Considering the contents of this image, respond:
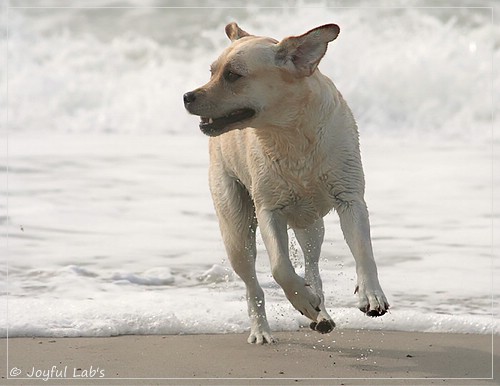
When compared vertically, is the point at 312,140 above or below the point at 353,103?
below

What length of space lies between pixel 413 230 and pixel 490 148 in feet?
13.7

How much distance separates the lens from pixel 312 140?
661 centimetres

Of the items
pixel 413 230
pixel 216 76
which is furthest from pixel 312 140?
pixel 413 230

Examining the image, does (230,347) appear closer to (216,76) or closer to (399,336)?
(399,336)

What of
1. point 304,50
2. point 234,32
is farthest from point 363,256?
point 234,32

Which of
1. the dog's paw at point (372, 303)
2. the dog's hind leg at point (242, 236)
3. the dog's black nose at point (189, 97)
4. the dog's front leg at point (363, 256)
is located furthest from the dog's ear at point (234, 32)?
the dog's paw at point (372, 303)

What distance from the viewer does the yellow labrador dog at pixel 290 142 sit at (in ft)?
20.7

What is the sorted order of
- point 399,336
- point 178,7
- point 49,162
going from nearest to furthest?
point 399,336
point 49,162
point 178,7

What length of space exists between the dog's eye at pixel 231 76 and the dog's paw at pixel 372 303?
4.19 ft

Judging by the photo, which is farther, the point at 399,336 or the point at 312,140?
the point at 399,336

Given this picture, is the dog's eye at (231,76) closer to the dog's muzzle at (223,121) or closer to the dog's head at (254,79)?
the dog's head at (254,79)

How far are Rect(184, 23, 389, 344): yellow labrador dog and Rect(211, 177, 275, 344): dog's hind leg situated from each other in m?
0.20

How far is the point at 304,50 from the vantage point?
20.9ft

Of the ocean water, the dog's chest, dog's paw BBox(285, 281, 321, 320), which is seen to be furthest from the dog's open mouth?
the ocean water
